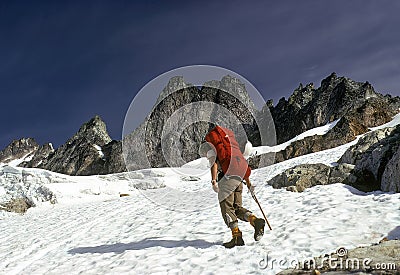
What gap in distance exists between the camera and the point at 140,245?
938 centimetres

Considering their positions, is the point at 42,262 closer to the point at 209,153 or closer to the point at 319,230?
the point at 209,153

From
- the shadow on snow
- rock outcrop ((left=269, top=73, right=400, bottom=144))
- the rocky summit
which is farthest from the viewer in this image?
rock outcrop ((left=269, top=73, right=400, bottom=144))

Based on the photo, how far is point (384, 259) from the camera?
16.2ft

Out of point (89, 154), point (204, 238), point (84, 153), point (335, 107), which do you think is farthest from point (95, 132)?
point (204, 238)

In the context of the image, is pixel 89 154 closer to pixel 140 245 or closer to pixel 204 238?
pixel 140 245

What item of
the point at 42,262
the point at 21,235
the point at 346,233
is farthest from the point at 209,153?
the point at 21,235

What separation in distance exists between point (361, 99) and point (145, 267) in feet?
246

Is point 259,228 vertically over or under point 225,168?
under

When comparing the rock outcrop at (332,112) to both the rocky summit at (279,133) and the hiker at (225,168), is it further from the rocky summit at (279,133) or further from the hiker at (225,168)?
the hiker at (225,168)

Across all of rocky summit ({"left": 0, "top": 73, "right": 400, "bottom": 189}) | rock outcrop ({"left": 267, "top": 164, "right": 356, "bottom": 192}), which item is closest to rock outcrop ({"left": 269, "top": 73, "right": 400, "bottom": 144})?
rocky summit ({"left": 0, "top": 73, "right": 400, "bottom": 189})

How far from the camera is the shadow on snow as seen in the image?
341 inches

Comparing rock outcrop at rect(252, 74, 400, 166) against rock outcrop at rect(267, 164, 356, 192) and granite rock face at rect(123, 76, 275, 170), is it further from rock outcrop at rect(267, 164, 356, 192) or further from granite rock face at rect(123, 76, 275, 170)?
rock outcrop at rect(267, 164, 356, 192)

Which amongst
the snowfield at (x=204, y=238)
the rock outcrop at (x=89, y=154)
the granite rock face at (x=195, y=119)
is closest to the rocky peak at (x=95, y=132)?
the rock outcrop at (x=89, y=154)

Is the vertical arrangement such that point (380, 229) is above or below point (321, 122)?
below
